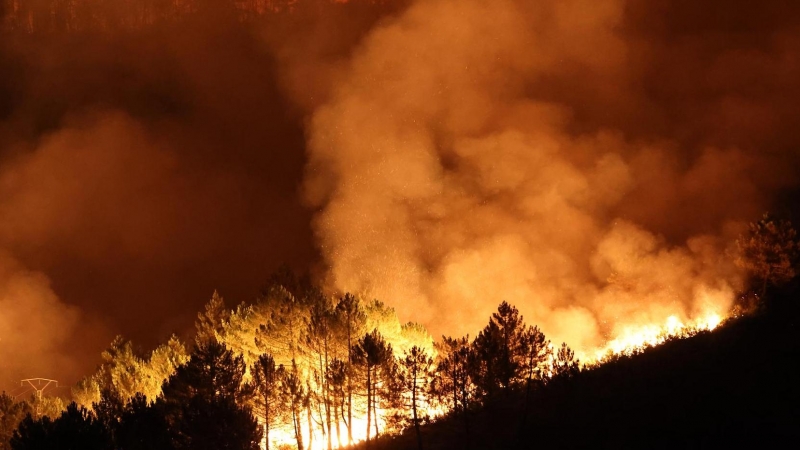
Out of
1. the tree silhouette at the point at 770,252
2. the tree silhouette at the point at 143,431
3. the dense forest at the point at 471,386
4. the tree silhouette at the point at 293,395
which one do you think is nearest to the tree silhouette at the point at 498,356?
the dense forest at the point at 471,386

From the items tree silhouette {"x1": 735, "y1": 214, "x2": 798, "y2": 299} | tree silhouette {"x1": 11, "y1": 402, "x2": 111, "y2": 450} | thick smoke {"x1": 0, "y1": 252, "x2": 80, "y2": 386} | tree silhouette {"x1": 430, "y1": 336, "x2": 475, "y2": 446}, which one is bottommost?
tree silhouette {"x1": 11, "y1": 402, "x2": 111, "y2": 450}

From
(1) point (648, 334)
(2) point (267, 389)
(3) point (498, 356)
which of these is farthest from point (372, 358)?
(1) point (648, 334)

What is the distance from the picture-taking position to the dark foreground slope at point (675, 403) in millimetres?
25141

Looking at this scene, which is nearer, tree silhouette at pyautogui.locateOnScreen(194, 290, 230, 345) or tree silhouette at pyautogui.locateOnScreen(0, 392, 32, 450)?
tree silhouette at pyautogui.locateOnScreen(0, 392, 32, 450)

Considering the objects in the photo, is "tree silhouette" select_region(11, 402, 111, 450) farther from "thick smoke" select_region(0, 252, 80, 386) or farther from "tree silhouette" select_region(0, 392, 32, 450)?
"thick smoke" select_region(0, 252, 80, 386)

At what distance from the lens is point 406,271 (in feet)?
200

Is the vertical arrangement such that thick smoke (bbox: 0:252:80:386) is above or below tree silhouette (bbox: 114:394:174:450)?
above

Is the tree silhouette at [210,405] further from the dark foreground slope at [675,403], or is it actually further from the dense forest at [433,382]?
the dark foreground slope at [675,403]

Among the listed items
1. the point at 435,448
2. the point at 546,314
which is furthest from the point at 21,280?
the point at 435,448

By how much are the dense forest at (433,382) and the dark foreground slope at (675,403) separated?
100 millimetres

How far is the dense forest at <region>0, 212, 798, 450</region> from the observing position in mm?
27234

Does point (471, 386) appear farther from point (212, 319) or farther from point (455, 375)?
point (212, 319)

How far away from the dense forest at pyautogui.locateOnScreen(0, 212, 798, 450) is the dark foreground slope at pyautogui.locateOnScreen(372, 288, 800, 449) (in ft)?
0.33

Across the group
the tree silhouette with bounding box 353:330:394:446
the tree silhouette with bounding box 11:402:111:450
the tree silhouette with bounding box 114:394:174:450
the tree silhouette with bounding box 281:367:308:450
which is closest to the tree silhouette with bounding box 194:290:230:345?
the tree silhouette with bounding box 281:367:308:450
